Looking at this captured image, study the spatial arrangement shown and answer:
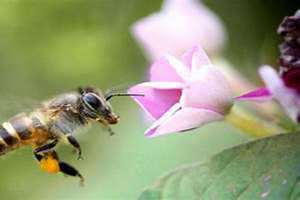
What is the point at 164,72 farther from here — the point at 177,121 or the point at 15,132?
the point at 15,132

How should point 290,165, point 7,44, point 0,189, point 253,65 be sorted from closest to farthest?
point 290,165, point 253,65, point 0,189, point 7,44

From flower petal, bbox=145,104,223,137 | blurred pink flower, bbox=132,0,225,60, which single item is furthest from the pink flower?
blurred pink flower, bbox=132,0,225,60

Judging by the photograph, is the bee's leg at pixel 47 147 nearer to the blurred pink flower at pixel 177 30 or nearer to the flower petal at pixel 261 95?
the blurred pink flower at pixel 177 30

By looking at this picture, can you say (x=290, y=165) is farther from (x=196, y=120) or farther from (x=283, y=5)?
(x=283, y=5)

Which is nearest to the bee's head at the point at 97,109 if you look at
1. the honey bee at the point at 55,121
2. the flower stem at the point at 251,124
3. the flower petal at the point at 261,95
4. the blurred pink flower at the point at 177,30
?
the honey bee at the point at 55,121

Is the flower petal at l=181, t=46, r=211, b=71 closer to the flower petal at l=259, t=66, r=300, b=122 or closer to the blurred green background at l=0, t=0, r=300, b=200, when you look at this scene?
the flower petal at l=259, t=66, r=300, b=122

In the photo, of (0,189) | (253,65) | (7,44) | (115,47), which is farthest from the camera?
(7,44)

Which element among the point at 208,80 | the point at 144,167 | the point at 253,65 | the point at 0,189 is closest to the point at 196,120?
the point at 208,80
